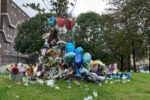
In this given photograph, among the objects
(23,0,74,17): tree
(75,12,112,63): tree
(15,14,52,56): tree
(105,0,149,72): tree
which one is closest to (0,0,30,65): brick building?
(15,14,52,56): tree

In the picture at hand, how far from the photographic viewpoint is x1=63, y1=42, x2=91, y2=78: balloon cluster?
511 inches

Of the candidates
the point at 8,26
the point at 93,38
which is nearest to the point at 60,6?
the point at 93,38

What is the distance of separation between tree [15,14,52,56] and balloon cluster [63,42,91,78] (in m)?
38.9

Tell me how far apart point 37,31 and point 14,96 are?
45.7 meters

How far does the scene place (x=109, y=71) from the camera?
16484mm

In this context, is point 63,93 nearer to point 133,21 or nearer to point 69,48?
point 69,48

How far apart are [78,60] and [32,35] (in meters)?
41.8

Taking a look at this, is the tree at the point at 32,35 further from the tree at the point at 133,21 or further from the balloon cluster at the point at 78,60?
the balloon cluster at the point at 78,60

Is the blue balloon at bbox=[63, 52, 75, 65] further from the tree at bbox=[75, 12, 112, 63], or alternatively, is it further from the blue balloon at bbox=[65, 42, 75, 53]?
the tree at bbox=[75, 12, 112, 63]

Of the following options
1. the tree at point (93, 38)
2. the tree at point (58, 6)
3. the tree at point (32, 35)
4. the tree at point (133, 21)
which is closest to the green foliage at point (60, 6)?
the tree at point (58, 6)

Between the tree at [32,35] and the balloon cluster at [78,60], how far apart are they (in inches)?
1533

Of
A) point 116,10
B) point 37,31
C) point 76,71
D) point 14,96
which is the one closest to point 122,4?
point 116,10

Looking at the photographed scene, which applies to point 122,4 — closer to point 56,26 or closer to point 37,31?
point 37,31

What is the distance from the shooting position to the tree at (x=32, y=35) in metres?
53.6
